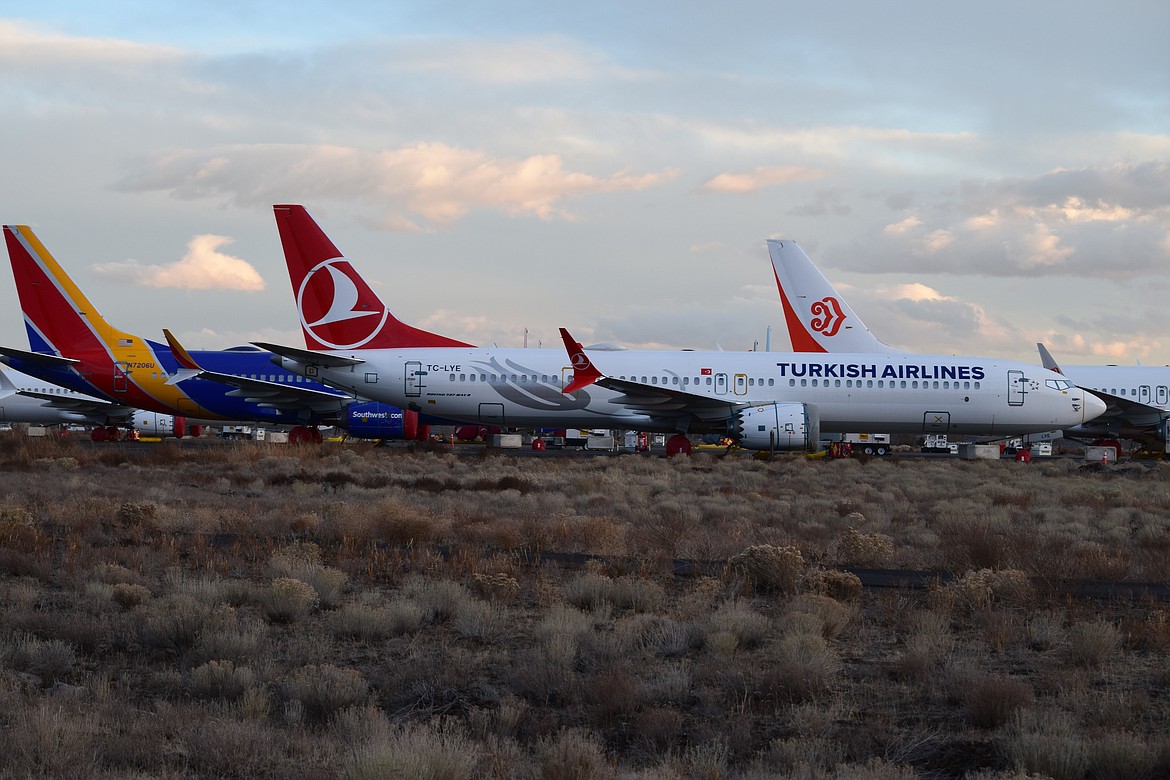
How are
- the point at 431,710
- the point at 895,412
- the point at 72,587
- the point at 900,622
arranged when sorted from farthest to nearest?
the point at 895,412 → the point at 72,587 → the point at 900,622 → the point at 431,710

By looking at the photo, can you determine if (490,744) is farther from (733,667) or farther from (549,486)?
(549,486)

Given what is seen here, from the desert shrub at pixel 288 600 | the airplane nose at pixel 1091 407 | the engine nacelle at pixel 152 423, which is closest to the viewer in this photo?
the desert shrub at pixel 288 600

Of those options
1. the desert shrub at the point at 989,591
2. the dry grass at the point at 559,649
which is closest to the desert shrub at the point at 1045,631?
the dry grass at the point at 559,649

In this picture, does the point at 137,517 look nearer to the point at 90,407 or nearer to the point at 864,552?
the point at 864,552

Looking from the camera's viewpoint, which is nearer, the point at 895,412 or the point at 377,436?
the point at 895,412

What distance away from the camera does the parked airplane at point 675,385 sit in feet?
125

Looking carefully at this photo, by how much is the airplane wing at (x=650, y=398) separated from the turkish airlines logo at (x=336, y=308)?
25.1 ft

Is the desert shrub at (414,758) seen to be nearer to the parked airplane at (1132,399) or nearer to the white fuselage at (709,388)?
the white fuselage at (709,388)

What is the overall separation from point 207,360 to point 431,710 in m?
42.4

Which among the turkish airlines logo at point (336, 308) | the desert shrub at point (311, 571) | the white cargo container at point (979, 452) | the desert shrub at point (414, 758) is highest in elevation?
the turkish airlines logo at point (336, 308)

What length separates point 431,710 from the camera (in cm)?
734

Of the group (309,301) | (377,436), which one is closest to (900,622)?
(309,301)

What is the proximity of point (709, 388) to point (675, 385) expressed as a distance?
3.69 feet

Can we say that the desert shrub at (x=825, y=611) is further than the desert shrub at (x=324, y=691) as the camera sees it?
Yes
